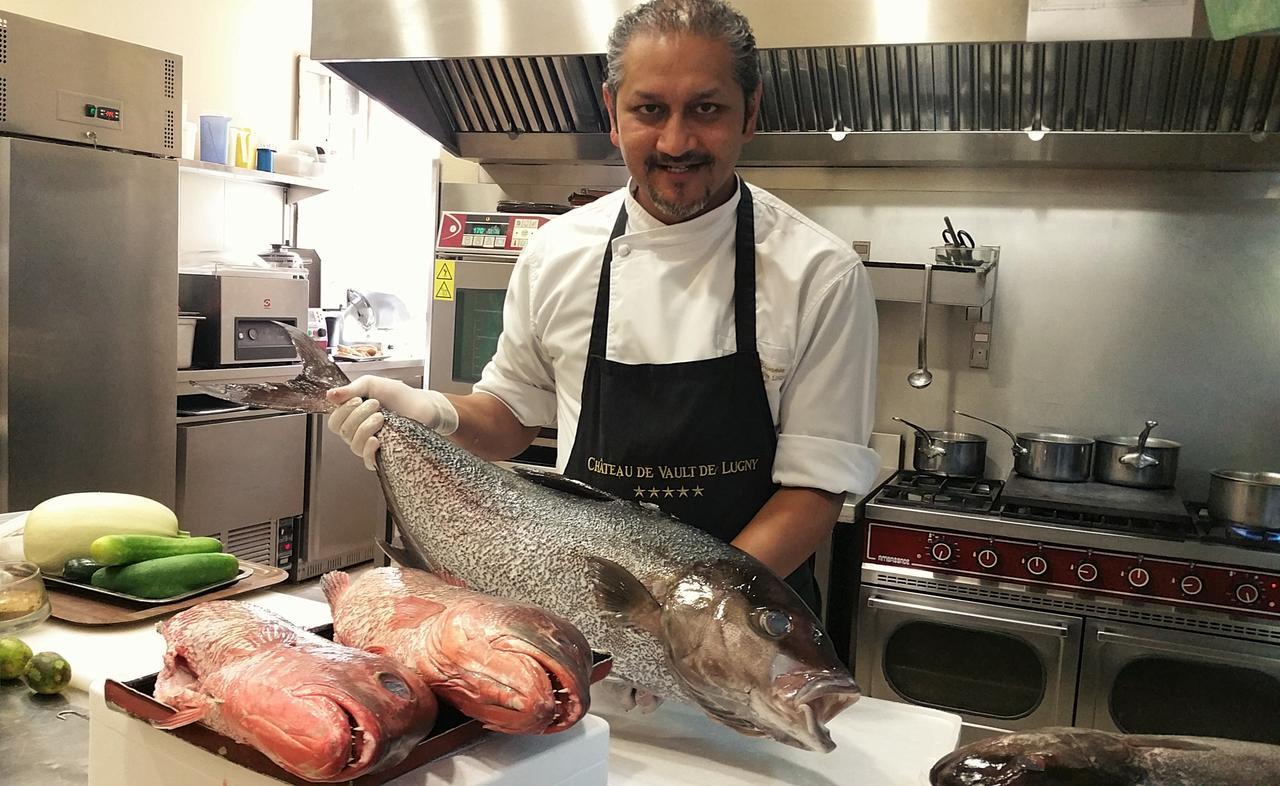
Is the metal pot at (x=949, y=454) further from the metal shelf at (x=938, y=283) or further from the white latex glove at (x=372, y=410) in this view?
the white latex glove at (x=372, y=410)

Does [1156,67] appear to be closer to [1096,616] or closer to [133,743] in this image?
[1096,616]

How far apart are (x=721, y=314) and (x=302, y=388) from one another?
75cm

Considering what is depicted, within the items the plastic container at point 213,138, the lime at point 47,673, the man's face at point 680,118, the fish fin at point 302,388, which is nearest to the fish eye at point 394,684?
the lime at point 47,673

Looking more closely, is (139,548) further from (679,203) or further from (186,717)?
(679,203)

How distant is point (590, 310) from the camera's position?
2.01 metres

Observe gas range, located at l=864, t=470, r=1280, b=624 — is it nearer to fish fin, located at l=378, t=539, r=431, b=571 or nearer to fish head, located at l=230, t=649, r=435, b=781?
fish fin, located at l=378, t=539, r=431, b=571

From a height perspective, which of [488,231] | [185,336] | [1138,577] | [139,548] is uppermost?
[488,231]

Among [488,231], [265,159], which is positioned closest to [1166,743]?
[488,231]

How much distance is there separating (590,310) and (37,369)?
3.04 meters

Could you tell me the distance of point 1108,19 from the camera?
110 inches

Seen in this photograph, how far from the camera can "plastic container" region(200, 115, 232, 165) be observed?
18.0ft

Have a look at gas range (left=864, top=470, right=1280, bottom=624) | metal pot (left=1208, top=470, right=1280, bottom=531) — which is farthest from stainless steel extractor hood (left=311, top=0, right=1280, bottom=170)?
gas range (left=864, top=470, right=1280, bottom=624)

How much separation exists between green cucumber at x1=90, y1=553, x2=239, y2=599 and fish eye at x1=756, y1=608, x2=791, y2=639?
42.5 inches

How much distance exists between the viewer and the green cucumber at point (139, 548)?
5.60 ft
